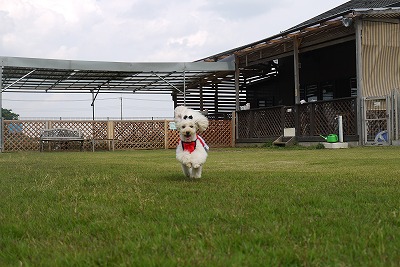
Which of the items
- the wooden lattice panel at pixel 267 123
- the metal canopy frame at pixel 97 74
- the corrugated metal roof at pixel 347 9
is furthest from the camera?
the wooden lattice panel at pixel 267 123

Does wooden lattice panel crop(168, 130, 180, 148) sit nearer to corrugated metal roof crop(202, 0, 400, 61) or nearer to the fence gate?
corrugated metal roof crop(202, 0, 400, 61)

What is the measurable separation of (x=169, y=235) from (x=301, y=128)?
1484 cm

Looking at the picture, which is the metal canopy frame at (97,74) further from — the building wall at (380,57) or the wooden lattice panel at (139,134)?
the building wall at (380,57)

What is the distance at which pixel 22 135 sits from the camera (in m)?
19.2

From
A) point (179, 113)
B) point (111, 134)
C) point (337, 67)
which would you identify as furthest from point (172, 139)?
point (179, 113)

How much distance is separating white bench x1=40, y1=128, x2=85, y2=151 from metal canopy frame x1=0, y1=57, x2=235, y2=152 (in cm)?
155

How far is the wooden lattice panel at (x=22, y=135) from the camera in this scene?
62.1ft

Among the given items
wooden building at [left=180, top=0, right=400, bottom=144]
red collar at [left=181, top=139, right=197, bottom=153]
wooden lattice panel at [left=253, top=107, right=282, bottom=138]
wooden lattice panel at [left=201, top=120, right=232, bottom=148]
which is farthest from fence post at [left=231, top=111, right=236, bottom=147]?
red collar at [left=181, top=139, right=197, bottom=153]

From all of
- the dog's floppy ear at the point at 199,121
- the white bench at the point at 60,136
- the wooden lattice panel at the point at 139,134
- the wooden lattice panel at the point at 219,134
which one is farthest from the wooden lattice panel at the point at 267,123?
the dog's floppy ear at the point at 199,121

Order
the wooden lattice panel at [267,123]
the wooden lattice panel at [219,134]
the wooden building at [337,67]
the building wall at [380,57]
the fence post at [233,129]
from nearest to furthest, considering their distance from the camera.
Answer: the wooden building at [337,67] < the building wall at [380,57] < the wooden lattice panel at [267,123] < the fence post at [233,129] < the wooden lattice panel at [219,134]

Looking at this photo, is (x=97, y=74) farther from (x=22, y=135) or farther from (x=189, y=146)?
(x=189, y=146)

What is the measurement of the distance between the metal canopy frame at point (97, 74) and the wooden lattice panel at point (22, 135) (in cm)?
123

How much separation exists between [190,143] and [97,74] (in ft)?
46.1

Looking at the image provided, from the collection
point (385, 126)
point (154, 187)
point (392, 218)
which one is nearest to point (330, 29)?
point (385, 126)
